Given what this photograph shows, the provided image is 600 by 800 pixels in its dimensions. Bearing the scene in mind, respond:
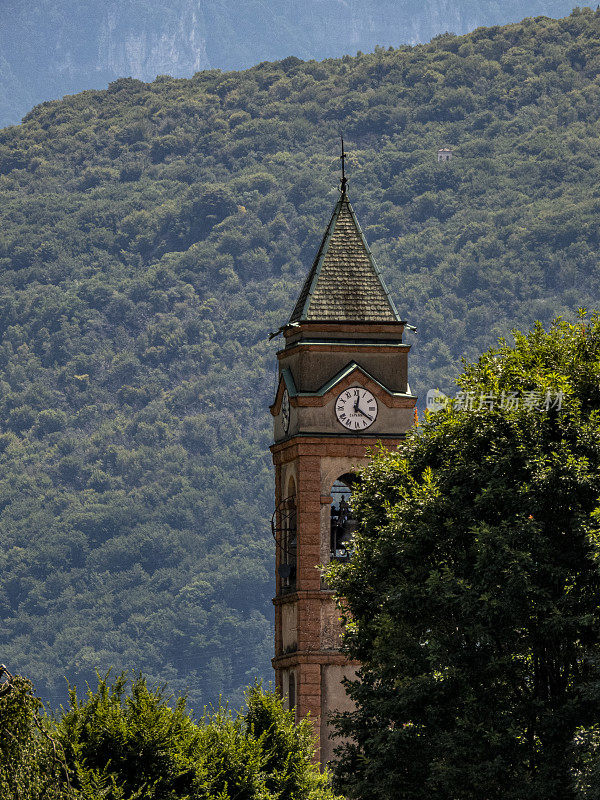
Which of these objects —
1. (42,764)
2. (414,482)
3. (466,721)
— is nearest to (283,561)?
(414,482)

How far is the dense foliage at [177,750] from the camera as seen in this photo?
47.1m

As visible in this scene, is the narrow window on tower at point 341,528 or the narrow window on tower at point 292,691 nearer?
the narrow window on tower at point 292,691

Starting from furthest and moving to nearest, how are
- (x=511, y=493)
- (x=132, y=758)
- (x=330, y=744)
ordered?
(x=330, y=744), (x=511, y=493), (x=132, y=758)

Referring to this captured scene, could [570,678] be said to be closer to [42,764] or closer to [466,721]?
[466,721]

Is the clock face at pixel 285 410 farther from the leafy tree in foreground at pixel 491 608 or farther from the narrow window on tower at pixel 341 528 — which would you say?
the leafy tree in foreground at pixel 491 608

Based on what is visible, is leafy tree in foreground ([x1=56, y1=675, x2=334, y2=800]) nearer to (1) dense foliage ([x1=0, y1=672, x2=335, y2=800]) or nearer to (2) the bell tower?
(1) dense foliage ([x1=0, y1=672, x2=335, y2=800])

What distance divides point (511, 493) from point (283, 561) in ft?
47.4

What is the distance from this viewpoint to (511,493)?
51.0m

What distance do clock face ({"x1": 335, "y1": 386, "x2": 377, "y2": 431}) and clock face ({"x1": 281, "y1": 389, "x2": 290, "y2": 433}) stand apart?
5.27 ft

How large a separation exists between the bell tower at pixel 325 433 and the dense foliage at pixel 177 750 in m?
7.91

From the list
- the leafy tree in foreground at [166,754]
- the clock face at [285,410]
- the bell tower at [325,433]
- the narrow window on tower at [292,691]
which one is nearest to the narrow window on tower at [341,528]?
the bell tower at [325,433]

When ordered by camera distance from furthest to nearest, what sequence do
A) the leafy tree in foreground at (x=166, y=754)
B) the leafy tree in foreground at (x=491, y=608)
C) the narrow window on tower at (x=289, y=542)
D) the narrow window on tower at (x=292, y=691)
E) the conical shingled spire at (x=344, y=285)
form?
the conical shingled spire at (x=344, y=285), the narrow window on tower at (x=289, y=542), the narrow window on tower at (x=292, y=691), the leafy tree in foreground at (x=491, y=608), the leafy tree in foreground at (x=166, y=754)

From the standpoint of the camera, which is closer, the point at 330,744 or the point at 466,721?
the point at 466,721

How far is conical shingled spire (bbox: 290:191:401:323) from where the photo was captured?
63.8 m
